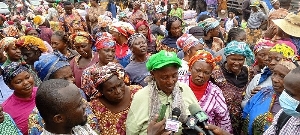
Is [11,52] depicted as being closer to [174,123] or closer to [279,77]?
[174,123]

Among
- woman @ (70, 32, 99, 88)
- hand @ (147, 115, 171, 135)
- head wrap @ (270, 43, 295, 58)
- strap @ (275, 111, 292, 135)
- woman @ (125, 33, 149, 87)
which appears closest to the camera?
hand @ (147, 115, 171, 135)

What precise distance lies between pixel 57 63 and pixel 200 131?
1.83m

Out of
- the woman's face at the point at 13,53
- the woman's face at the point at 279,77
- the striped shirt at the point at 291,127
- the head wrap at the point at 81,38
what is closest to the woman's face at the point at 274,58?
the woman's face at the point at 279,77

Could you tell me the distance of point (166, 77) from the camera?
9.07 ft

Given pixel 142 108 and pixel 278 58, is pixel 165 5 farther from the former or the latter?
pixel 142 108

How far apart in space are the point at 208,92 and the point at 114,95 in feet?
3.48

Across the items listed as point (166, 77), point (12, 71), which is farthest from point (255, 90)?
point (12, 71)

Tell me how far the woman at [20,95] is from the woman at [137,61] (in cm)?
132

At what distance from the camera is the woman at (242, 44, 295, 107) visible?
142 inches

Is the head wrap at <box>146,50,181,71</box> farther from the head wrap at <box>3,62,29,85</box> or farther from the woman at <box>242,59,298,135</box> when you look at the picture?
the head wrap at <box>3,62,29,85</box>

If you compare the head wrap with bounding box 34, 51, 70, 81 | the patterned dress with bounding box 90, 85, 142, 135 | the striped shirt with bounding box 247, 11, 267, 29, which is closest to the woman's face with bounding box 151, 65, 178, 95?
the patterned dress with bounding box 90, 85, 142, 135

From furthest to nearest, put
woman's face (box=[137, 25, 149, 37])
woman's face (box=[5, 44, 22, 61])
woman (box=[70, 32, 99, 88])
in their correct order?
woman's face (box=[137, 25, 149, 37]) → woman's face (box=[5, 44, 22, 61]) → woman (box=[70, 32, 99, 88])

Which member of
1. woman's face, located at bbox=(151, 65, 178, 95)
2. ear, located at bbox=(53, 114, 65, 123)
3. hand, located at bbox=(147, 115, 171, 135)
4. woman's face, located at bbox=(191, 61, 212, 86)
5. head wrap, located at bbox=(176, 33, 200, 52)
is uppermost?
ear, located at bbox=(53, 114, 65, 123)

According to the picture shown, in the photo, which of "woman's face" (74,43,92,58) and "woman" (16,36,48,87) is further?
"woman's face" (74,43,92,58)
